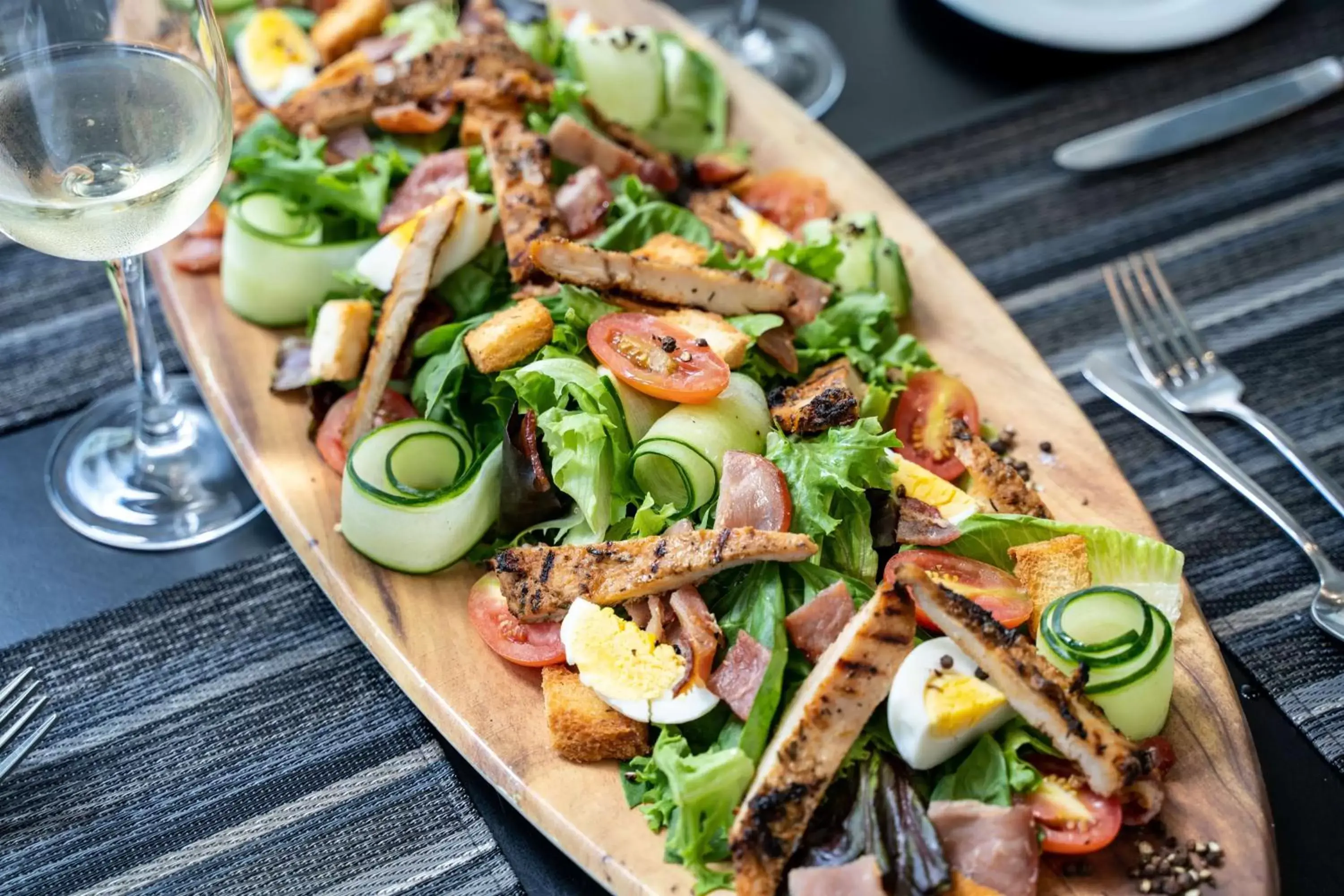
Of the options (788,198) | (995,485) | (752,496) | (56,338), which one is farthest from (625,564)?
(56,338)

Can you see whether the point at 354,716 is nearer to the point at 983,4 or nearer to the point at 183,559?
the point at 183,559

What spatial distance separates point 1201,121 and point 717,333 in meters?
2.56

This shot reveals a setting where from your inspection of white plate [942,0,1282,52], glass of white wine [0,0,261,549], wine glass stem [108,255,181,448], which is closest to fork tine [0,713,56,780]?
wine glass stem [108,255,181,448]

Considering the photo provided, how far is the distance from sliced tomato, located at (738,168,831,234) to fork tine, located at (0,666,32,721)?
2438mm

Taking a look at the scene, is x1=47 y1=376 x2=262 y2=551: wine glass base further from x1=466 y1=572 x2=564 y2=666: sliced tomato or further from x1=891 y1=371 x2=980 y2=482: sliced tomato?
x1=891 y1=371 x2=980 y2=482: sliced tomato

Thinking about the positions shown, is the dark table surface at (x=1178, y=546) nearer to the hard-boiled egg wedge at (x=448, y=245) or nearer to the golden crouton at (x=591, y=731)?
the golden crouton at (x=591, y=731)

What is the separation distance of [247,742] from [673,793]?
1.12 metres

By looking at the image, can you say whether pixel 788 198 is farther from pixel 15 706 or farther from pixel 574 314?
pixel 15 706

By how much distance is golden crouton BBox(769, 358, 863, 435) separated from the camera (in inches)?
119

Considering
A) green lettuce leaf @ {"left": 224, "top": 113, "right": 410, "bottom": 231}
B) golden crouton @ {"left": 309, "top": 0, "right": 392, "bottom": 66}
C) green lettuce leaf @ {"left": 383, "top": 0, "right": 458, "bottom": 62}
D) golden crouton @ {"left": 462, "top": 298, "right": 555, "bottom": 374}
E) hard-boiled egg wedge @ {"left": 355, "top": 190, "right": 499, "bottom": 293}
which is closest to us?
golden crouton @ {"left": 462, "top": 298, "right": 555, "bottom": 374}

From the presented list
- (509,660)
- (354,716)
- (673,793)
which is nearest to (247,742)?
(354,716)

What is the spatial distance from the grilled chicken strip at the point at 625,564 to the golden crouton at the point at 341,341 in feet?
2.80

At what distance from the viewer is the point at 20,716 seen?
299 cm

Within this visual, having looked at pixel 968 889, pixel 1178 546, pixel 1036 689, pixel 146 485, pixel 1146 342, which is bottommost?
pixel 146 485
